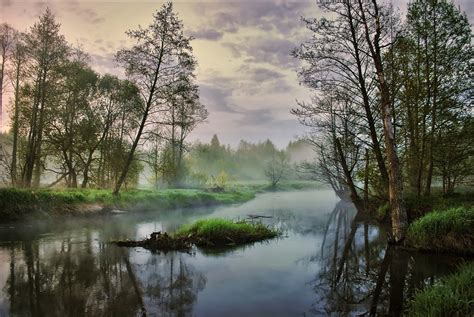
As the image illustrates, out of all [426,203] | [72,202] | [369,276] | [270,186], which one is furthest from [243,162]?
[369,276]

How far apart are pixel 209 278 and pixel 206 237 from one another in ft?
16.6

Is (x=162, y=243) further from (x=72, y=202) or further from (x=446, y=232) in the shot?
(x=72, y=202)

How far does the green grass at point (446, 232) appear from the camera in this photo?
1121 cm

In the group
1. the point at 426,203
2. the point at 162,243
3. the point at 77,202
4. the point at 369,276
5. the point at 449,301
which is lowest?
the point at 369,276

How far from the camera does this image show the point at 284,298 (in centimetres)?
803

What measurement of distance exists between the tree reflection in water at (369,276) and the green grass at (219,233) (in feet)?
10.8

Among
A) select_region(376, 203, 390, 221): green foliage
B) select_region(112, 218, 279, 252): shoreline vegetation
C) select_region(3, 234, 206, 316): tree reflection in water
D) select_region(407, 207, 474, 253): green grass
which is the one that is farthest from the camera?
select_region(376, 203, 390, 221): green foliage

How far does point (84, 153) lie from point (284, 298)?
33721 mm

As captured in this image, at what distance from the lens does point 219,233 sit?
48.5ft

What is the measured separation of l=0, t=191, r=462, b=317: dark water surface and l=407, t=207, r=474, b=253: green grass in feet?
2.44

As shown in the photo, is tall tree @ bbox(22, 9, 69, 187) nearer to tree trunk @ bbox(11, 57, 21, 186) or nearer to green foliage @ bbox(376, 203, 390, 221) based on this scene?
tree trunk @ bbox(11, 57, 21, 186)

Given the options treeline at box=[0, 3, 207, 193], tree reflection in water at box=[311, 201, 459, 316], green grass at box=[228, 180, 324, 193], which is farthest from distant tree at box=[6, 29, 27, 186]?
green grass at box=[228, 180, 324, 193]


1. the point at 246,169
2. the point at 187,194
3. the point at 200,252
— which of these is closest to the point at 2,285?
the point at 200,252

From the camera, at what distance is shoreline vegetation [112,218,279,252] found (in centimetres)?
1349
